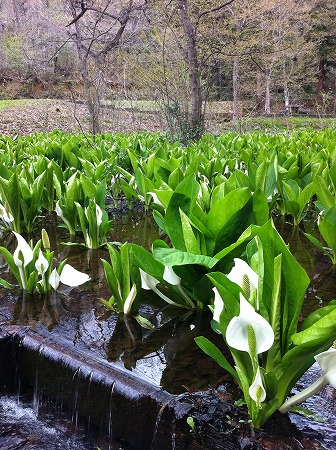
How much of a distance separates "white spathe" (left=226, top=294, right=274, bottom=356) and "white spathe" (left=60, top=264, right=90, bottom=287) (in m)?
1.17

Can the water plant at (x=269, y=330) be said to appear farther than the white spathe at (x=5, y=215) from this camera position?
No

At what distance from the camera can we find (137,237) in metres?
3.37

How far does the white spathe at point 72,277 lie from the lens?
223cm

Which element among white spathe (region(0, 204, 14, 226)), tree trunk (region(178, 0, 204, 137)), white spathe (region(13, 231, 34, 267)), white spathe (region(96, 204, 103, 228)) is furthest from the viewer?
tree trunk (region(178, 0, 204, 137))

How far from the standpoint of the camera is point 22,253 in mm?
2154

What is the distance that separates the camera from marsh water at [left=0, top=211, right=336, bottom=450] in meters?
1.55

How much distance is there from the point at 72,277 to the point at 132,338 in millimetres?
527

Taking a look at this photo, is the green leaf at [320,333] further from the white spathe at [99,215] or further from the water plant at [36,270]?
the white spathe at [99,215]

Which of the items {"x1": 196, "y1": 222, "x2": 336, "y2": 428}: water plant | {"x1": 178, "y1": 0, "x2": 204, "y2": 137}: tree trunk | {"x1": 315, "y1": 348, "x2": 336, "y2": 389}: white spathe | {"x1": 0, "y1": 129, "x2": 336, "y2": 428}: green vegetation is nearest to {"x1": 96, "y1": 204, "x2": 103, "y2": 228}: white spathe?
{"x1": 0, "y1": 129, "x2": 336, "y2": 428}: green vegetation

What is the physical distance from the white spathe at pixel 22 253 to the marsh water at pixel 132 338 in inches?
7.8

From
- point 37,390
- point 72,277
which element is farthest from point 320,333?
point 72,277

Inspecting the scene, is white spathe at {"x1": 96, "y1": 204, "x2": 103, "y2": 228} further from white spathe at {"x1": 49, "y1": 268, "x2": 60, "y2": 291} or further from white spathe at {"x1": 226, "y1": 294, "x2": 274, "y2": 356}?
white spathe at {"x1": 226, "y1": 294, "x2": 274, "y2": 356}

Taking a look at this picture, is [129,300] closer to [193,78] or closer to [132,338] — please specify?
[132,338]

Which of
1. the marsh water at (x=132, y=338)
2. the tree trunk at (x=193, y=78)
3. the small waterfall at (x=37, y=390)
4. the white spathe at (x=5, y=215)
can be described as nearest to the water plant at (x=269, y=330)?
the marsh water at (x=132, y=338)
